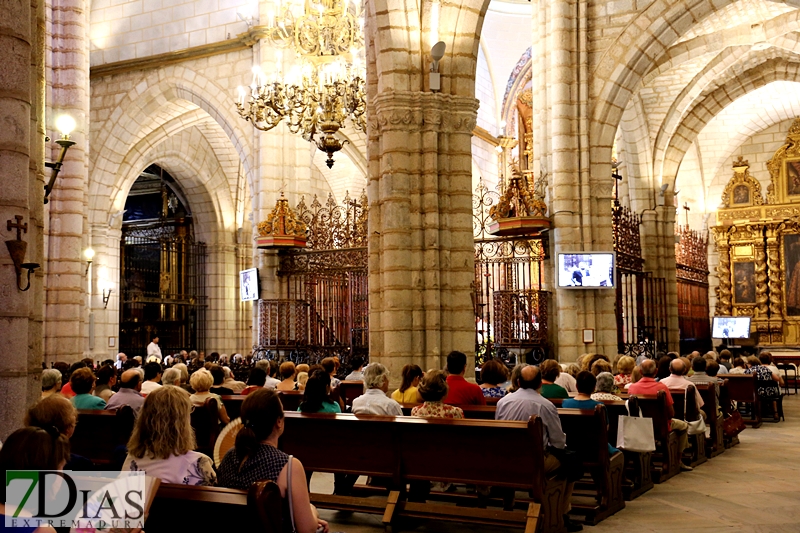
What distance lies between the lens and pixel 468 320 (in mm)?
10094

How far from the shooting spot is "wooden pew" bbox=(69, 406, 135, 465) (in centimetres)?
586

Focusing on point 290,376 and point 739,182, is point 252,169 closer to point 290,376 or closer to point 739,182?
point 290,376

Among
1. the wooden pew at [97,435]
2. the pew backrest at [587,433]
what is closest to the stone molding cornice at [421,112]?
the pew backrest at [587,433]

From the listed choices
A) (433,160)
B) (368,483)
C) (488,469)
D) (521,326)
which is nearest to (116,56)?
(521,326)

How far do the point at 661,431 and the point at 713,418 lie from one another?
2078 mm

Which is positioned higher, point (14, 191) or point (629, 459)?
point (14, 191)

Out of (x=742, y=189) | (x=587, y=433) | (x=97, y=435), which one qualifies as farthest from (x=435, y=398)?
(x=742, y=189)

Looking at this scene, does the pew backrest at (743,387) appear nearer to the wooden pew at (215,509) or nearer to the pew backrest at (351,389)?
the pew backrest at (351,389)

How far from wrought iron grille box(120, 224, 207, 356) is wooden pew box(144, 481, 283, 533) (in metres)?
21.3

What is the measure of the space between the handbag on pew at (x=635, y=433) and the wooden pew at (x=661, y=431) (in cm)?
66

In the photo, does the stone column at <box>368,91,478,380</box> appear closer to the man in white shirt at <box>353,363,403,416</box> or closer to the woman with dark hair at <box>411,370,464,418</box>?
the man in white shirt at <box>353,363,403,416</box>

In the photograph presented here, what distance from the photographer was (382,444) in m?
5.71

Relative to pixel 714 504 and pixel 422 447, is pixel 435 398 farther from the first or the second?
pixel 714 504

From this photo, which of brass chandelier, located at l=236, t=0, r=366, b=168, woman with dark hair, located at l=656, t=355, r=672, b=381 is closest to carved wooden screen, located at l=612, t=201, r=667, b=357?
brass chandelier, located at l=236, t=0, r=366, b=168
